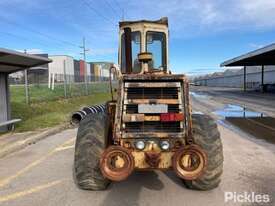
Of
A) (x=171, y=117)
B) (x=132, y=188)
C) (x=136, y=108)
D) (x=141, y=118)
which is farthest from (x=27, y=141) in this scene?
(x=171, y=117)

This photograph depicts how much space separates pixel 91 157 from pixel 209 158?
184cm

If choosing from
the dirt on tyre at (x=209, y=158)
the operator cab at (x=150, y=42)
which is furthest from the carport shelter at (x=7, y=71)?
the dirt on tyre at (x=209, y=158)

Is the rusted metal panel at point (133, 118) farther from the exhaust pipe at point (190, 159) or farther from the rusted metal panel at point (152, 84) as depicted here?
the exhaust pipe at point (190, 159)

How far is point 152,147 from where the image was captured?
6031 mm

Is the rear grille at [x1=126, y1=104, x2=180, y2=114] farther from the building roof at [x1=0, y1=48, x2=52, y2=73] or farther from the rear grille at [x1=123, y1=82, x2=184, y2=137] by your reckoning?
the building roof at [x1=0, y1=48, x2=52, y2=73]

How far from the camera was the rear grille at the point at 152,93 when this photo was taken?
6.21m

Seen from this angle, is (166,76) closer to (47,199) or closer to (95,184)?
(95,184)

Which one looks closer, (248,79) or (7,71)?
(7,71)

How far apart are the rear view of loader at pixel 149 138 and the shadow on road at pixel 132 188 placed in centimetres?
29

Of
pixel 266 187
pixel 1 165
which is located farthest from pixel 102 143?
pixel 1 165

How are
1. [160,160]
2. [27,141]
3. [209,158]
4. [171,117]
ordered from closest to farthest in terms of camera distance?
[160,160] → [171,117] → [209,158] → [27,141]

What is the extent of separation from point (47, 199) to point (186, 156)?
2211mm

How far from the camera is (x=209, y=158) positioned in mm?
6281

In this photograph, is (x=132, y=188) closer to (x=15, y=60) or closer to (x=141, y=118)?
(x=141, y=118)
